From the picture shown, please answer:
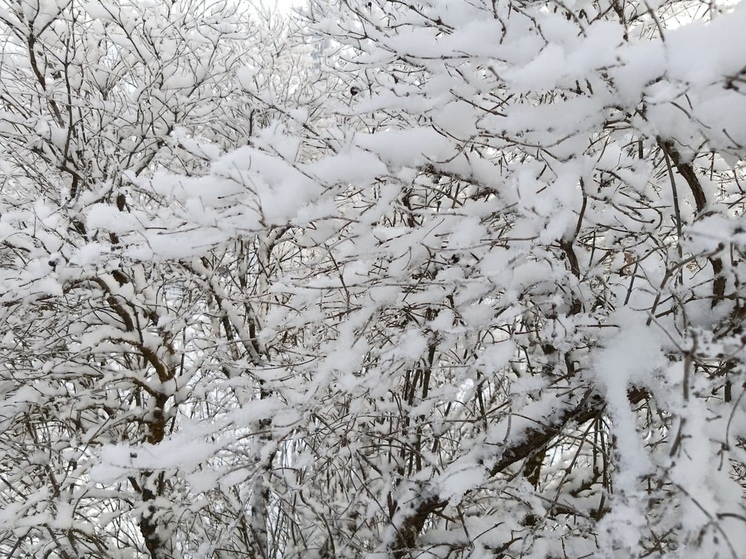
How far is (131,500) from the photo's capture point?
15.3ft

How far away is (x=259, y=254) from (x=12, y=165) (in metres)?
2.30

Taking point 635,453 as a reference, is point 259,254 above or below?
above

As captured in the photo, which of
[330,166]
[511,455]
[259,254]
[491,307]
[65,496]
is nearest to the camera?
[330,166]

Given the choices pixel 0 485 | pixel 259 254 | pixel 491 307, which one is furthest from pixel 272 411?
pixel 0 485

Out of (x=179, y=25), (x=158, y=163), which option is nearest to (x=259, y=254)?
(x=158, y=163)

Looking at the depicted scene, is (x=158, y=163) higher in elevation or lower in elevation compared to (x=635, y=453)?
higher

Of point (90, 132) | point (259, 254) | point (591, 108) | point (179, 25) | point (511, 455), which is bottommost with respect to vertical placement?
point (511, 455)

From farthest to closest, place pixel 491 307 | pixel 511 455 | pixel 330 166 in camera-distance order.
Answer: pixel 511 455, pixel 491 307, pixel 330 166

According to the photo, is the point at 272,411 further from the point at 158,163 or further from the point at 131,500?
the point at 158,163

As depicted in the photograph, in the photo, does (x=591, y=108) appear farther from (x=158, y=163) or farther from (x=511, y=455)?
(x=158, y=163)

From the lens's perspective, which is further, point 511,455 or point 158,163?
point 158,163

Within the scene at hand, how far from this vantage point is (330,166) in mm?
1758

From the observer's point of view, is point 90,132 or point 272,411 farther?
point 90,132

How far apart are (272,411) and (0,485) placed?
358cm
